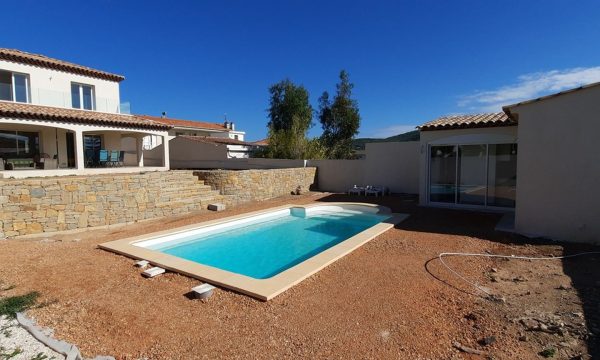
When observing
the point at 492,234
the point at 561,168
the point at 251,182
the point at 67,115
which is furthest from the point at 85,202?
the point at 561,168

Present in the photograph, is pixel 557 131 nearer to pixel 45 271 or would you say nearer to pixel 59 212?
pixel 45 271

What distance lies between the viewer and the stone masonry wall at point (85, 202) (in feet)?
32.7

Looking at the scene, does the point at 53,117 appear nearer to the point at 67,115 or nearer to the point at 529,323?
the point at 67,115

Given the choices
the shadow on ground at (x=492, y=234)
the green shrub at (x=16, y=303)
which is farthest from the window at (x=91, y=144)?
the green shrub at (x=16, y=303)

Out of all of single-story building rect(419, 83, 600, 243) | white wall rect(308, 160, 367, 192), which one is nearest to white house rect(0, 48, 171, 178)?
white wall rect(308, 160, 367, 192)

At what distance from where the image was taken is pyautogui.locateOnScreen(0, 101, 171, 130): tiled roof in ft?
51.5

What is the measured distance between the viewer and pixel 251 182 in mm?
17297

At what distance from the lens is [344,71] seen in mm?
34250

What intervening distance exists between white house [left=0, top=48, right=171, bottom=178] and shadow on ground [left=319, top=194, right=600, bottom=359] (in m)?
13.8

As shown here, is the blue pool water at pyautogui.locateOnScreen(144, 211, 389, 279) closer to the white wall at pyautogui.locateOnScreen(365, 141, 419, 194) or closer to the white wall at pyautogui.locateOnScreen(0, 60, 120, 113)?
the white wall at pyautogui.locateOnScreen(365, 141, 419, 194)

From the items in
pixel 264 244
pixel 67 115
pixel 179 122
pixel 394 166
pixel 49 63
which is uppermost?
pixel 49 63

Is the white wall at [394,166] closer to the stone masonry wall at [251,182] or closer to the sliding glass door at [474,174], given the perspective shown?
the sliding glass door at [474,174]

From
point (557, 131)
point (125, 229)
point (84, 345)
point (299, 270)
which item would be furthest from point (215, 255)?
point (557, 131)

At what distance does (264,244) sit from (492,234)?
6.82 meters
